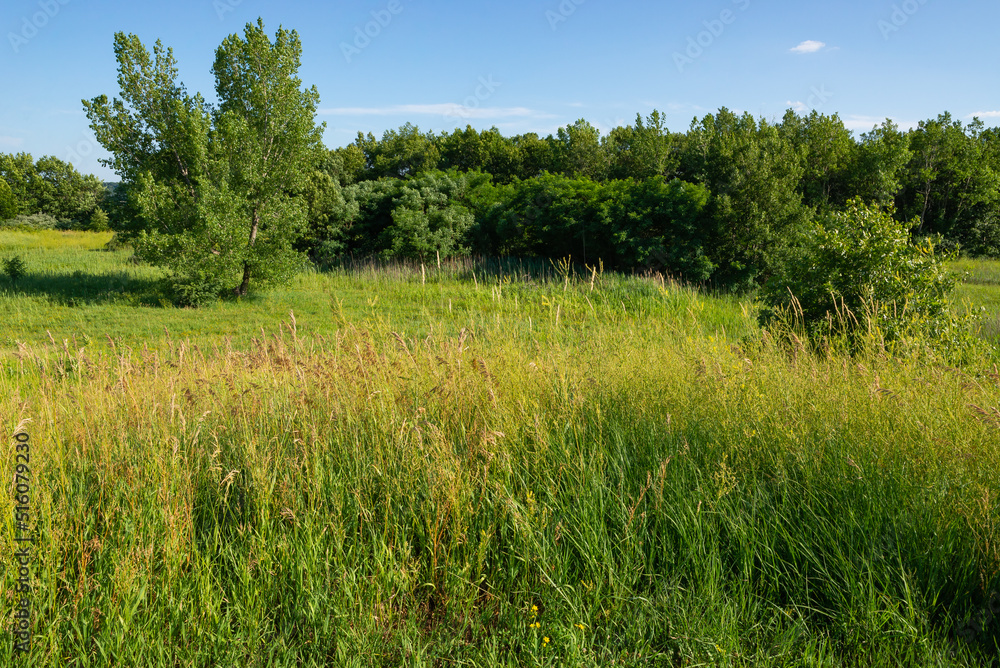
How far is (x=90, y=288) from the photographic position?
52.1ft

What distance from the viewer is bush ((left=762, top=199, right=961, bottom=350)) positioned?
595 cm

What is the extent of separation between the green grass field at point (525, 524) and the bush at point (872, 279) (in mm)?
2493

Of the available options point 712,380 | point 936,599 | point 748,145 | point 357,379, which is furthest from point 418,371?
point 748,145

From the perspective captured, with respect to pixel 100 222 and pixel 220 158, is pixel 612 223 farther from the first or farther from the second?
pixel 100 222

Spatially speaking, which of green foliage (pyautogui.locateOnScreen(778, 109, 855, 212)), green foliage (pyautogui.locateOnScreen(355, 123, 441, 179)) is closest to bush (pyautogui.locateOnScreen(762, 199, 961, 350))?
green foliage (pyautogui.locateOnScreen(778, 109, 855, 212))

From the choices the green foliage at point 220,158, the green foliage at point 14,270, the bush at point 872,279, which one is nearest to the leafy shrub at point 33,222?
the green foliage at point 14,270

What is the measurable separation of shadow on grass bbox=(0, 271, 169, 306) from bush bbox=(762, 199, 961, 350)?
14080 mm

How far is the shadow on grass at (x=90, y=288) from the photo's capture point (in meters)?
14.6

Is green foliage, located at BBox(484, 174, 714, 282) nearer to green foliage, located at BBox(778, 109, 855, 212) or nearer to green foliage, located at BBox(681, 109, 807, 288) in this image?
green foliage, located at BBox(681, 109, 807, 288)

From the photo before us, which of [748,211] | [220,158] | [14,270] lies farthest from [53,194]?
[748,211]

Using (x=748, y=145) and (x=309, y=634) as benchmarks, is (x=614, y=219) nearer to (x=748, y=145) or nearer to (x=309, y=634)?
(x=748, y=145)

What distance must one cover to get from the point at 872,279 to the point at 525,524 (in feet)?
18.1

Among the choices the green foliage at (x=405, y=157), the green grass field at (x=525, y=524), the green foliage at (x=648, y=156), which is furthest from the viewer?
the green foliage at (x=405, y=157)

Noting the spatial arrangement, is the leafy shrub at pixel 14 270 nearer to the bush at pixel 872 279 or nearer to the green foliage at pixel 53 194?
the bush at pixel 872 279
